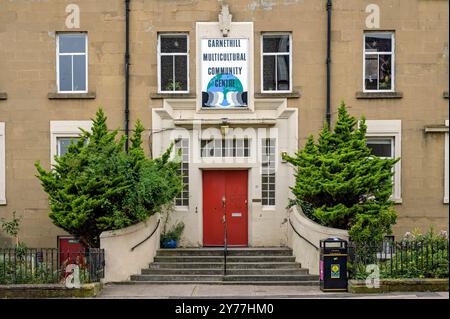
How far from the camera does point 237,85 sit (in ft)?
61.5

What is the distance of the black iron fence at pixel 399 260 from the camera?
14.7 m

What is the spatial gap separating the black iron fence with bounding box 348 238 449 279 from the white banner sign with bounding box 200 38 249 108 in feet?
19.3

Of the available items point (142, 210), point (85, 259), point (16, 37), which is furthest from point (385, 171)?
point (16, 37)

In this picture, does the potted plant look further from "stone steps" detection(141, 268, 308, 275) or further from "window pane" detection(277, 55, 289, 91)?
"window pane" detection(277, 55, 289, 91)

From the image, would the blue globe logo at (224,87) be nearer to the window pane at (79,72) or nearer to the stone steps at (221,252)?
the window pane at (79,72)

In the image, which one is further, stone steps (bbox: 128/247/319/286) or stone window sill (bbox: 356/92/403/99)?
stone window sill (bbox: 356/92/403/99)

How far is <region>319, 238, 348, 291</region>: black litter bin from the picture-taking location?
14719mm

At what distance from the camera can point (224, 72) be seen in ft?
61.6

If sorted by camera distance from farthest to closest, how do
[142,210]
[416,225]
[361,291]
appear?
[416,225] < [142,210] < [361,291]

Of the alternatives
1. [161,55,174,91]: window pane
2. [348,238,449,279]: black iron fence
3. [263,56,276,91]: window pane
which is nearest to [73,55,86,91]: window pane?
[161,55,174,91]: window pane

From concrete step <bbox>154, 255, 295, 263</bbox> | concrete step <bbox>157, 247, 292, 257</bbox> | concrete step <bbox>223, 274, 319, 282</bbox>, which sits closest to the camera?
concrete step <bbox>223, 274, 319, 282</bbox>

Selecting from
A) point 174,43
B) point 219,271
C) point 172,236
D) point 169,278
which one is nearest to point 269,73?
point 174,43

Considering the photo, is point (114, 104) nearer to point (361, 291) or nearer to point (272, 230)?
point (272, 230)

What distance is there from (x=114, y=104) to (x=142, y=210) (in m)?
4.26
